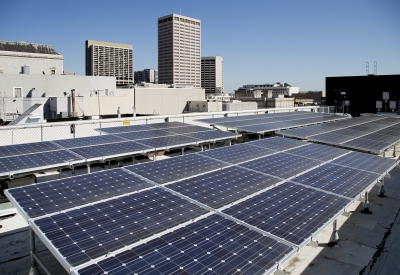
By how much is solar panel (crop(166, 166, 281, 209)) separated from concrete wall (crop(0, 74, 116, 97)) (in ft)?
149

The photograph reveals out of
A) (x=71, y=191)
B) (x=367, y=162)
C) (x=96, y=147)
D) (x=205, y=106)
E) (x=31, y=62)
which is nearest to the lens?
(x=71, y=191)

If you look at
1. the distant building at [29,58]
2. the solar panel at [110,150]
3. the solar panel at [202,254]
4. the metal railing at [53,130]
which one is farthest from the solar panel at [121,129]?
the distant building at [29,58]

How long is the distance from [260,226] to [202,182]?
3565mm

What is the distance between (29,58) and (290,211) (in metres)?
73.1

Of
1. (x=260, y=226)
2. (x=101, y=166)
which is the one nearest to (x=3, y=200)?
(x=101, y=166)

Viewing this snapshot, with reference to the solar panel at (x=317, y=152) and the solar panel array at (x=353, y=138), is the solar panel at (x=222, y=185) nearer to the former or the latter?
the solar panel at (x=317, y=152)

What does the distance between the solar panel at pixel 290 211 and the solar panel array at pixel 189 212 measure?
0.10ft

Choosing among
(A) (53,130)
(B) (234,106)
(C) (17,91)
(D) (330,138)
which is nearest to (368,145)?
(D) (330,138)

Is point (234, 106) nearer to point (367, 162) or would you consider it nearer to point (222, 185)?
point (367, 162)

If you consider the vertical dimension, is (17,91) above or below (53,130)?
above

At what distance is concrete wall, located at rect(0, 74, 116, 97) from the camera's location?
52.4 meters

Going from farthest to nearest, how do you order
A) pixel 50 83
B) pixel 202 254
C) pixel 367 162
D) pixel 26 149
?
pixel 50 83
pixel 26 149
pixel 367 162
pixel 202 254

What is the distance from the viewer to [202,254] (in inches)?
279

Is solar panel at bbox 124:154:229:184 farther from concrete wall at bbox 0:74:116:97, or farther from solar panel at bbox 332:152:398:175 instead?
concrete wall at bbox 0:74:116:97
